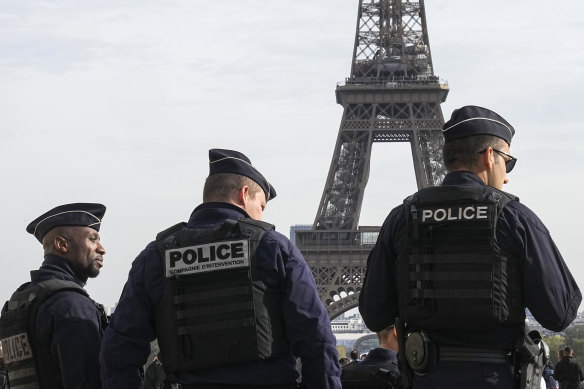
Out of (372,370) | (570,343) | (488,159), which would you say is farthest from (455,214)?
(570,343)

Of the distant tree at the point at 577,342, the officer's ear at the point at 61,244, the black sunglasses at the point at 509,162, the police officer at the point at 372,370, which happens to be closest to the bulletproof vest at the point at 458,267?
the black sunglasses at the point at 509,162

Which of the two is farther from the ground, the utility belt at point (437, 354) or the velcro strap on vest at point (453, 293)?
the velcro strap on vest at point (453, 293)

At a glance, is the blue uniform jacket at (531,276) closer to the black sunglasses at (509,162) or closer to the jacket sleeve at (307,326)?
the black sunglasses at (509,162)

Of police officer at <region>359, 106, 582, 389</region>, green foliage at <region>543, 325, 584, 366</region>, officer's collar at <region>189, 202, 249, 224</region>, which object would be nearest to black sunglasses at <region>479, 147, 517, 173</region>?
police officer at <region>359, 106, 582, 389</region>

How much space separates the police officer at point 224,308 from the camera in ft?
22.2

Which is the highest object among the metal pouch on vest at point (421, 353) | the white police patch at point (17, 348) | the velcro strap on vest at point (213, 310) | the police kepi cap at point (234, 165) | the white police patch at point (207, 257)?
the police kepi cap at point (234, 165)

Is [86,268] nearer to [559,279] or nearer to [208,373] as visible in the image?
[208,373]

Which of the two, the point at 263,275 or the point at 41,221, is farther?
the point at 41,221

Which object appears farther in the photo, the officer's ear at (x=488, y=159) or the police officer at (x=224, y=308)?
the officer's ear at (x=488, y=159)

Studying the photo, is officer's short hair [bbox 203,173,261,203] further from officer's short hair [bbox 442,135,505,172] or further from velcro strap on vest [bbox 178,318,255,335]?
officer's short hair [bbox 442,135,505,172]

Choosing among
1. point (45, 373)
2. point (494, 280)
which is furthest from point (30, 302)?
point (494, 280)

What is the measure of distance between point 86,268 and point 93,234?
0.26 metres

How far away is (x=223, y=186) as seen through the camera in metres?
7.22

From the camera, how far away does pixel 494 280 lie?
6781 mm
